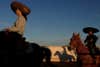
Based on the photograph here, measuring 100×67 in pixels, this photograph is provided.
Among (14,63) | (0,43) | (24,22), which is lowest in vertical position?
(14,63)

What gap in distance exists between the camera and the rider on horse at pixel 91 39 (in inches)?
454

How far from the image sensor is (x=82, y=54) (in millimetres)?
11711

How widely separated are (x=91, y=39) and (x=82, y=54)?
2.23 feet

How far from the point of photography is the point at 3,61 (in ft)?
27.0

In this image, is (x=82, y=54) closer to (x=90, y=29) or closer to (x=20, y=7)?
(x=90, y=29)

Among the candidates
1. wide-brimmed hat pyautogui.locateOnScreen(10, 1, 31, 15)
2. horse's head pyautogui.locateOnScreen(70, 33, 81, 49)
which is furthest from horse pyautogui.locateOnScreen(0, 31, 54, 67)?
horse's head pyautogui.locateOnScreen(70, 33, 81, 49)

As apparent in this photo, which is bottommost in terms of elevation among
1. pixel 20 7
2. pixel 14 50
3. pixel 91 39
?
pixel 14 50

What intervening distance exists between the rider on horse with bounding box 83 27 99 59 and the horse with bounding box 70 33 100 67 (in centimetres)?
15

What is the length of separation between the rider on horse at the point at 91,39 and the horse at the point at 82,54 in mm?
152

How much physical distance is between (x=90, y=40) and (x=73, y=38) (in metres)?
0.70

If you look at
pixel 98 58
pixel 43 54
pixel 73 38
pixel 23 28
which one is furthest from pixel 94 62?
pixel 23 28

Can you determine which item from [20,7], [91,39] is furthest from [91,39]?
[20,7]

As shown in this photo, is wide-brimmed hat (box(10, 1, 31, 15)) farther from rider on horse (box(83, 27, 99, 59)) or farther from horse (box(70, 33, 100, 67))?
rider on horse (box(83, 27, 99, 59))

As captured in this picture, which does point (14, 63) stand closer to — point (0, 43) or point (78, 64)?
point (0, 43)
